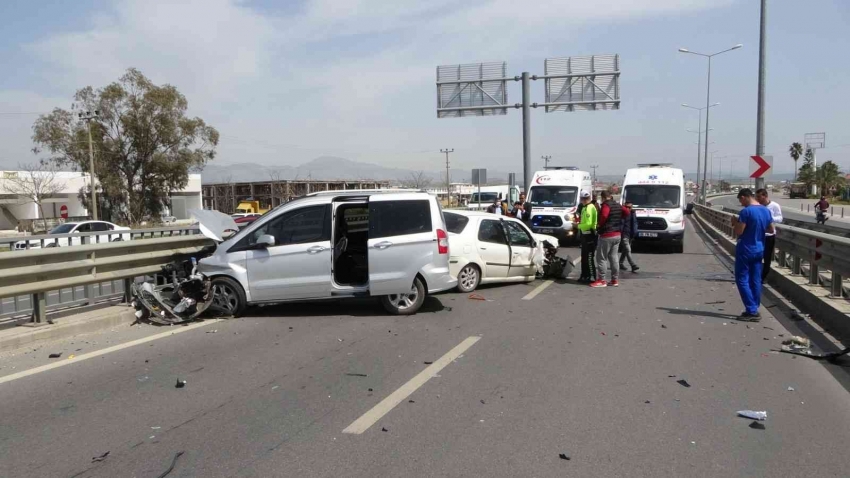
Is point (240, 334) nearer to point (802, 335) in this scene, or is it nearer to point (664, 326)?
point (664, 326)

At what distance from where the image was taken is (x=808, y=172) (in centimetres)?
10525

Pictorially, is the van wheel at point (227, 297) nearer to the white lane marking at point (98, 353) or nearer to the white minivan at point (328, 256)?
the white minivan at point (328, 256)

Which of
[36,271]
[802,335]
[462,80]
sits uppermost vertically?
[462,80]

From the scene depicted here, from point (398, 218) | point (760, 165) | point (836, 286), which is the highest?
point (760, 165)

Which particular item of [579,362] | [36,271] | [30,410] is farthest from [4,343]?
[579,362]

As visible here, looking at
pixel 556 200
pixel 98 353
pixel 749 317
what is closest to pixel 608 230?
pixel 749 317

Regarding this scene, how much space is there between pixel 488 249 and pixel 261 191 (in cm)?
6268

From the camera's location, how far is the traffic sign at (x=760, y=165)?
60.4 ft

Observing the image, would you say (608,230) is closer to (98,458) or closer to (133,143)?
(98,458)

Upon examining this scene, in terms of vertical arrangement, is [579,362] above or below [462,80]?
below

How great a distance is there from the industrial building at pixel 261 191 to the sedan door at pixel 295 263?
43158 mm

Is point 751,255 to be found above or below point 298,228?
below

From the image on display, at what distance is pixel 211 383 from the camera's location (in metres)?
6.04

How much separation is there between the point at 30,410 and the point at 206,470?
7.26ft
